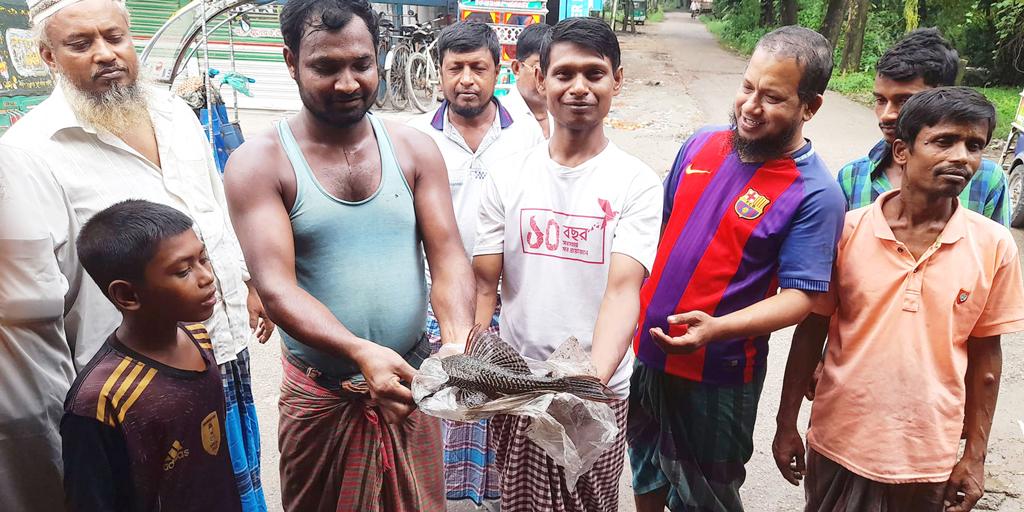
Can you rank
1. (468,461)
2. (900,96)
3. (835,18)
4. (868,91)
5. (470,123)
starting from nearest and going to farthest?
(900,96) < (468,461) < (470,123) < (868,91) < (835,18)

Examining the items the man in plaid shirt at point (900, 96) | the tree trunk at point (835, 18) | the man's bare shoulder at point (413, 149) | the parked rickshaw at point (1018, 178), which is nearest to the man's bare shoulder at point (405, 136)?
the man's bare shoulder at point (413, 149)

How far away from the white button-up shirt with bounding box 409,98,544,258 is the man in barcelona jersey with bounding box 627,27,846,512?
907 mm

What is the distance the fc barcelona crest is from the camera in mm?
2137

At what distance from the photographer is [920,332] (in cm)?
207

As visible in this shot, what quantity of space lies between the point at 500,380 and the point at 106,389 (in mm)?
909

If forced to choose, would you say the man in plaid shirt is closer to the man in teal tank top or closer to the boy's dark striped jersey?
the man in teal tank top

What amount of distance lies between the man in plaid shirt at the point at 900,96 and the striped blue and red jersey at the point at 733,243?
0.47m

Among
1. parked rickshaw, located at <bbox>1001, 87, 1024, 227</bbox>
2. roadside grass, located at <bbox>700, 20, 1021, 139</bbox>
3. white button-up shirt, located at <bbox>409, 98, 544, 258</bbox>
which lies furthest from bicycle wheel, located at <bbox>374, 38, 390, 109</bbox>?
white button-up shirt, located at <bbox>409, 98, 544, 258</bbox>

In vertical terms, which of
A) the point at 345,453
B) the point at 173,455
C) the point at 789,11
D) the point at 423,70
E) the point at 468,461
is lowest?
the point at 468,461

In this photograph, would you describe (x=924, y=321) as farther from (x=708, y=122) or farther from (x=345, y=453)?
(x=708, y=122)

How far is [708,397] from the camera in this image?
2.31 m

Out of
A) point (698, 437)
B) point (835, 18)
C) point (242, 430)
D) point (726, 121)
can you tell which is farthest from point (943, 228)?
point (835, 18)

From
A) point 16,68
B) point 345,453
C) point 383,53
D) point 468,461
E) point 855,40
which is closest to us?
point 345,453

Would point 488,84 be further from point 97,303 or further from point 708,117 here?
point 708,117
